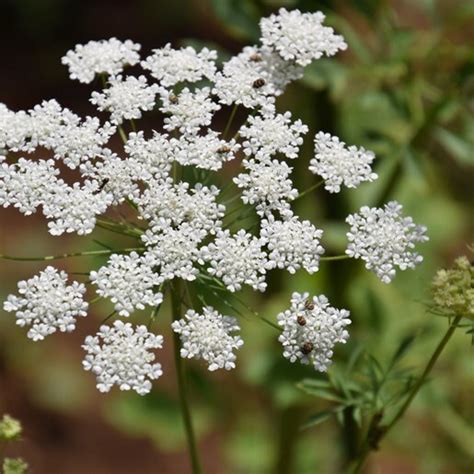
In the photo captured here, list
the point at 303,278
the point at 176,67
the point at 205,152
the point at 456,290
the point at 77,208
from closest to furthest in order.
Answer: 1. the point at 456,290
2. the point at 77,208
3. the point at 205,152
4. the point at 176,67
5. the point at 303,278

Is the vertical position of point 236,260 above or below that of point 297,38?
below

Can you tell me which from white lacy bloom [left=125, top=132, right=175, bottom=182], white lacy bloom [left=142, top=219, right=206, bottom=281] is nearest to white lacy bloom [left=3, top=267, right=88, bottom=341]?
white lacy bloom [left=142, top=219, right=206, bottom=281]

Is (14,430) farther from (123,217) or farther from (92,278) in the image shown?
(123,217)

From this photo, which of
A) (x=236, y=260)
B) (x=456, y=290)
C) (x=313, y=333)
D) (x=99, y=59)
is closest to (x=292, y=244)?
(x=236, y=260)

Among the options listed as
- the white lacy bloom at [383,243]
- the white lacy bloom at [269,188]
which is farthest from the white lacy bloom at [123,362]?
the white lacy bloom at [383,243]

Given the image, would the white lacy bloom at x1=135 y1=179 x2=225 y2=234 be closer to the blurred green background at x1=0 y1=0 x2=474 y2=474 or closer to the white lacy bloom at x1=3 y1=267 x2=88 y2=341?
the white lacy bloom at x1=3 y1=267 x2=88 y2=341

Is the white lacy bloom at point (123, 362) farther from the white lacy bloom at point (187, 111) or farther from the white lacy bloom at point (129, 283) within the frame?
the white lacy bloom at point (187, 111)

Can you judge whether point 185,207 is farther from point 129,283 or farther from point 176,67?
point 176,67
